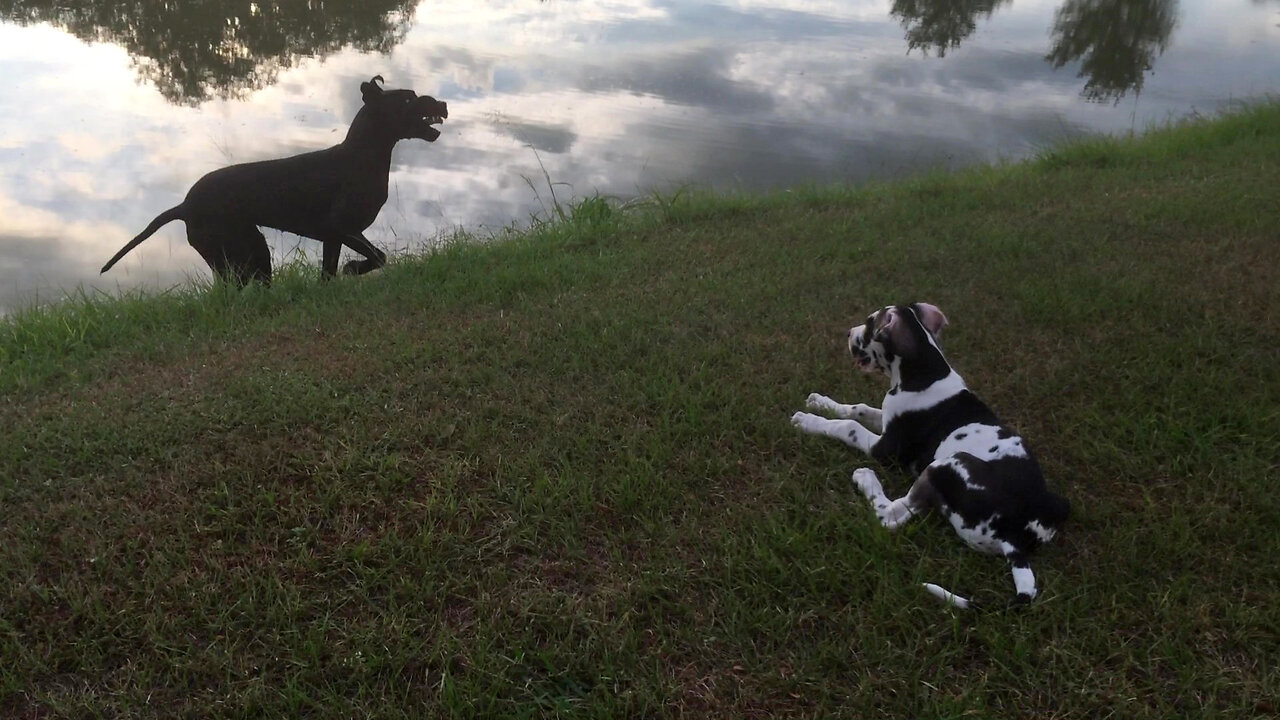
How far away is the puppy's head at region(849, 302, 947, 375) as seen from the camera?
3705mm

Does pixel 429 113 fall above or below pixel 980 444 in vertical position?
above

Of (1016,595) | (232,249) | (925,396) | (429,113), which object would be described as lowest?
(1016,595)

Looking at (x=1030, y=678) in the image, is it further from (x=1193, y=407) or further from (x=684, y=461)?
(x=1193, y=407)

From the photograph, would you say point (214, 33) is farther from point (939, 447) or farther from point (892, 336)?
point (939, 447)

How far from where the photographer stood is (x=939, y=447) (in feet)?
11.3

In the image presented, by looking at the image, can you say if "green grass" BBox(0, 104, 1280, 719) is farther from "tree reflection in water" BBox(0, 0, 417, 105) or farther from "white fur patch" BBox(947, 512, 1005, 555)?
"tree reflection in water" BBox(0, 0, 417, 105)

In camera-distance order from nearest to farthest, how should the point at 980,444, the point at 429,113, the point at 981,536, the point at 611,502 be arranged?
the point at 981,536
the point at 980,444
the point at 611,502
the point at 429,113

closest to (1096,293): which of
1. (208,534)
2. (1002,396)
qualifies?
(1002,396)

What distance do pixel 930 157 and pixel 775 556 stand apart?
889 cm

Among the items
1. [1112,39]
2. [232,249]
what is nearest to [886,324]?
[232,249]

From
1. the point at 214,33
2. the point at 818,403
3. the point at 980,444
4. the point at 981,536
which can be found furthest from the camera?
the point at 214,33

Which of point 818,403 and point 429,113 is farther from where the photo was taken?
point 429,113

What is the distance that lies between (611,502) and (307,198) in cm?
381

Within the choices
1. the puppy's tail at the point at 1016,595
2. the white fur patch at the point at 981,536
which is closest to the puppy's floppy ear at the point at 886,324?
the white fur patch at the point at 981,536
